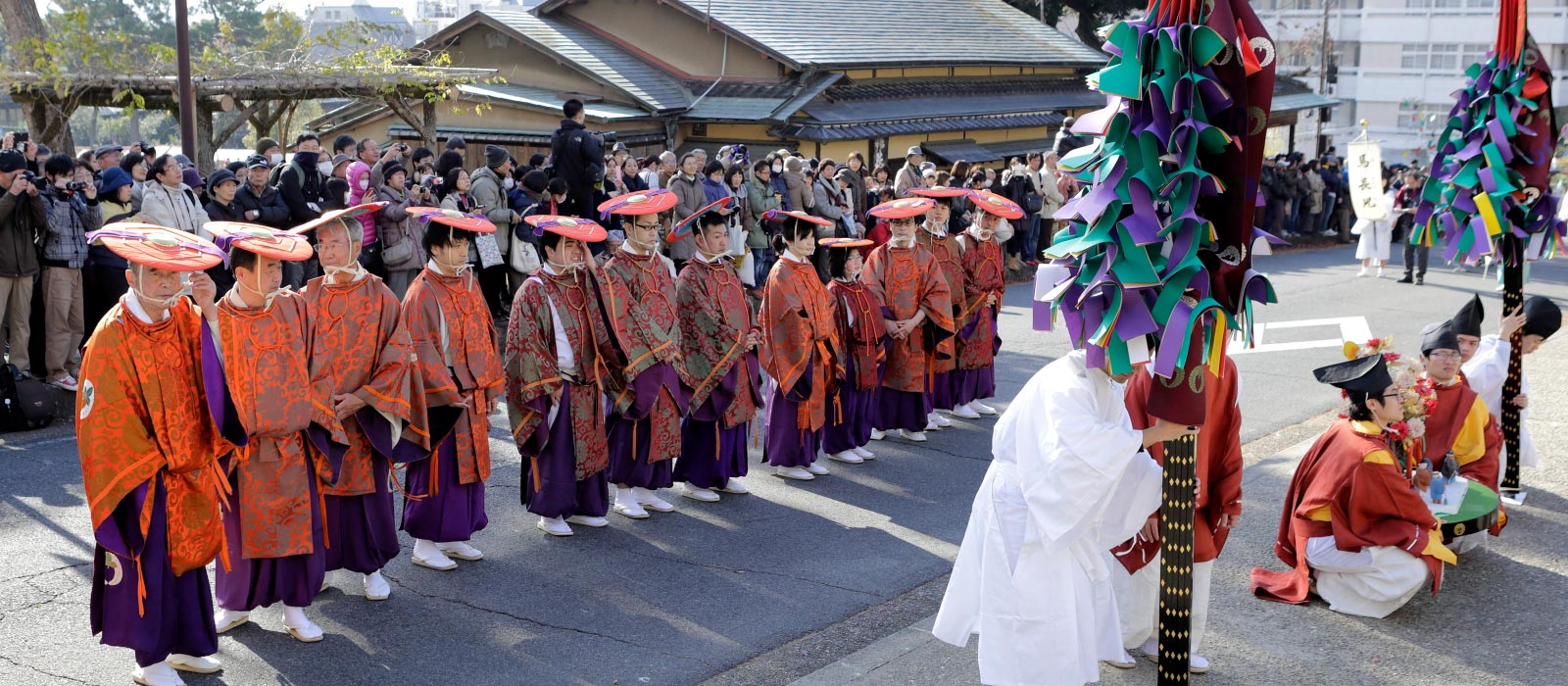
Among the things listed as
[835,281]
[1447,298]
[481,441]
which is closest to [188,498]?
[481,441]

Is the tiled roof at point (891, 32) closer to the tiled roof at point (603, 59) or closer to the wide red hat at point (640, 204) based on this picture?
the tiled roof at point (603, 59)

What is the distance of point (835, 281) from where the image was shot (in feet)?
29.3

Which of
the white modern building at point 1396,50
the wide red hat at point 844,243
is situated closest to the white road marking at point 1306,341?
the wide red hat at point 844,243

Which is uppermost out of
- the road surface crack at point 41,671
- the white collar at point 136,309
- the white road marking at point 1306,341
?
the white collar at point 136,309

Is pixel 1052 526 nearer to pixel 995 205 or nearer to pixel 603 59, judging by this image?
pixel 995 205

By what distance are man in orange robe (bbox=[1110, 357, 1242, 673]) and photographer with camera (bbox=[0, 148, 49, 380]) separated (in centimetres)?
785

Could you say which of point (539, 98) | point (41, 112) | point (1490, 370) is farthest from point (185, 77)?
point (1490, 370)

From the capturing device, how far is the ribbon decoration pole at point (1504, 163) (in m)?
7.48

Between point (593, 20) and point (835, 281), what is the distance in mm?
15130

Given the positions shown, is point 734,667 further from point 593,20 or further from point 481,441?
point 593,20

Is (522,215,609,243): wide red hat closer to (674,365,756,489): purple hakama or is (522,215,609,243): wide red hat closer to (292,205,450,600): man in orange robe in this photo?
(292,205,450,600): man in orange robe

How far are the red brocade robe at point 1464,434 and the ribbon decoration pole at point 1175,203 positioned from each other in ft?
11.6

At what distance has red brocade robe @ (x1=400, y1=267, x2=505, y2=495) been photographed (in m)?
6.30

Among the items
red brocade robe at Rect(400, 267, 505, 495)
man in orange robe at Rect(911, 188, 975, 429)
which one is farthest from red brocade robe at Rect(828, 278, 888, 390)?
red brocade robe at Rect(400, 267, 505, 495)
